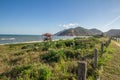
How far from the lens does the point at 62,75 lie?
778cm

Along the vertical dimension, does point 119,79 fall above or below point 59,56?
below

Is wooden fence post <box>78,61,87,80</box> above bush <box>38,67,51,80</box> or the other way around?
above

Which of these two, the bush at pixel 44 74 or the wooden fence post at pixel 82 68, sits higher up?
the wooden fence post at pixel 82 68

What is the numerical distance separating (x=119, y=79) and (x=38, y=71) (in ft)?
15.2

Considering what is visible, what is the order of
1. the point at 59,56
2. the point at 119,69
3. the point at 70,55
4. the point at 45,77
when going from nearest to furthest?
the point at 45,77
the point at 119,69
the point at 59,56
the point at 70,55

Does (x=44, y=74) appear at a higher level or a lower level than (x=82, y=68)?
lower

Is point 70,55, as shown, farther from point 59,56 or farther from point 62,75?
point 62,75

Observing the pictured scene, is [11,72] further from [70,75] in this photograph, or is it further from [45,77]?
[70,75]

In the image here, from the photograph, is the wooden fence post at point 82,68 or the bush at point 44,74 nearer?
the wooden fence post at point 82,68

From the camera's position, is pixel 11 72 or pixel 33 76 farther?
pixel 11 72

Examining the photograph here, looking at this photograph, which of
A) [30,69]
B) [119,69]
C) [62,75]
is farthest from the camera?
[119,69]

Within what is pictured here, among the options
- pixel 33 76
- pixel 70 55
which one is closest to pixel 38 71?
pixel 33 76

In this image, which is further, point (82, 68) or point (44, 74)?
point (44, 74)

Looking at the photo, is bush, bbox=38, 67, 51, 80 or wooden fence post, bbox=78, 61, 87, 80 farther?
bush, bbox=38, 67, 51, 80
